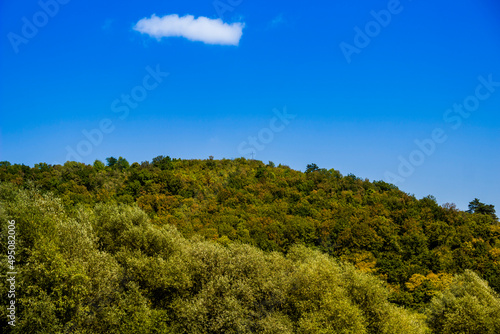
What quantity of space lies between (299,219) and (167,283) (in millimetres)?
58318

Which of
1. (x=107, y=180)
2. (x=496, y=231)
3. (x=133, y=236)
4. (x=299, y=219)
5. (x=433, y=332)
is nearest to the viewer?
(x=133, y=236)

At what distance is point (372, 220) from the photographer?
84.9 metres

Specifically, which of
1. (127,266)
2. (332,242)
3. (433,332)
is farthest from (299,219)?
(127,266)

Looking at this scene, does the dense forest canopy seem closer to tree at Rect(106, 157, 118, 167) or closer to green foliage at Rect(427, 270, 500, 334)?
green foliage at Rect(427, 270, 500, 334)

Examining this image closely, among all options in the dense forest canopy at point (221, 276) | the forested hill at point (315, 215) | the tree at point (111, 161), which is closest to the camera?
the dense forest canopy at point (221, 276)

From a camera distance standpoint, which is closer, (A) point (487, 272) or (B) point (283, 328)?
(B) point (283, 328)

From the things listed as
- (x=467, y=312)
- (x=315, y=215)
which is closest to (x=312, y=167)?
(x=315, y=215)

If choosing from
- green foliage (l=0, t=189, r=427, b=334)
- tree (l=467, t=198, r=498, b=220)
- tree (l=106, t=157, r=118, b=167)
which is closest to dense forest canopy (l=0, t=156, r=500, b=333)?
green foliage (l=0, t=189, r=427, b=334)

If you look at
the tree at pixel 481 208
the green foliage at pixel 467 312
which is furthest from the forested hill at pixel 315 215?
the green foliage at pixel 467 312

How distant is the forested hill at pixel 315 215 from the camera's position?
73062 mm

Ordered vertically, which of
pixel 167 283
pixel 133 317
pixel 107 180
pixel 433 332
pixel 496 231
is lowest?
pixel 433 332

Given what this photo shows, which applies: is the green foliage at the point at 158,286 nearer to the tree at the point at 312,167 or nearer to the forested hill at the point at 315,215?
the forested hill at the point at 315,215

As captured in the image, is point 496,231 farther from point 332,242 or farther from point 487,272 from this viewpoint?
point 332,242

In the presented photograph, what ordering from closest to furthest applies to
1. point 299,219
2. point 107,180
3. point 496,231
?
point 496,231, point 299,219, point 107,180
